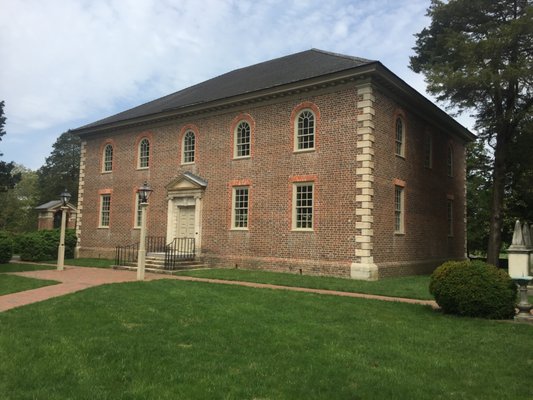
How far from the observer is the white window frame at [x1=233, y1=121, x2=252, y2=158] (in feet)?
64.0

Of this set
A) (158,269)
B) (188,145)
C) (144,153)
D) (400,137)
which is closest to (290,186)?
(400,137)

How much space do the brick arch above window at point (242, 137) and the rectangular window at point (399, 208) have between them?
19.6 feet

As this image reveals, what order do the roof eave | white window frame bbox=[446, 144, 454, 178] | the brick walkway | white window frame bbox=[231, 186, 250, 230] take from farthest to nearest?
white window frame bbox=[446, 144, 454, 178], white window frame bbox=[231, 186, 250, 230], the roof eave, the brick walkway

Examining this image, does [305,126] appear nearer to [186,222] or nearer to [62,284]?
[186,222]

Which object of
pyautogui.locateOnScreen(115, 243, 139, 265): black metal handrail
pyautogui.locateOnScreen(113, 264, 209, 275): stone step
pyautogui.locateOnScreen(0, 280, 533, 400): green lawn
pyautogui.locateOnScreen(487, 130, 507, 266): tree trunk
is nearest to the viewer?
pyautogui.locateOnScreen(0, 280, 533, 400): green lawn

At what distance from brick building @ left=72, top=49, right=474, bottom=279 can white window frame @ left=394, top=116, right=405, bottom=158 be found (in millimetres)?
57

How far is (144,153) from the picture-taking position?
78.0 ft

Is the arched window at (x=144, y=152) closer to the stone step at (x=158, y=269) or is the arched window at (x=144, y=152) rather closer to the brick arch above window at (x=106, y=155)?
the brick arch above window at (x=106, y=155)

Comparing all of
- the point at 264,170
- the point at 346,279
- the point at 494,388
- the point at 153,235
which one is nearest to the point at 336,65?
the point at 264,170

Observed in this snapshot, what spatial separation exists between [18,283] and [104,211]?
1210 cm

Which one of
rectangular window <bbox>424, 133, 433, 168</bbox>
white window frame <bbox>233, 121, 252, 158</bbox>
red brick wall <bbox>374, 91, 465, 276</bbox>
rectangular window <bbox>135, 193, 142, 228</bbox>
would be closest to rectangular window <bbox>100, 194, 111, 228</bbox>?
rectangular window <bbox>135, 193, 142, 228</bbox>

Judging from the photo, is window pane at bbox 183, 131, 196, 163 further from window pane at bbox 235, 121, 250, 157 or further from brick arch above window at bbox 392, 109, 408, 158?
brick arch above window at bbox 392, 109, 408, 158

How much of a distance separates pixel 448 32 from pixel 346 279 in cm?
1159

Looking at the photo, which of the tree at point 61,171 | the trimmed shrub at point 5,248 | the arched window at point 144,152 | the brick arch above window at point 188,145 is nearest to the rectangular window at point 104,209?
the arched window at point 144,152
